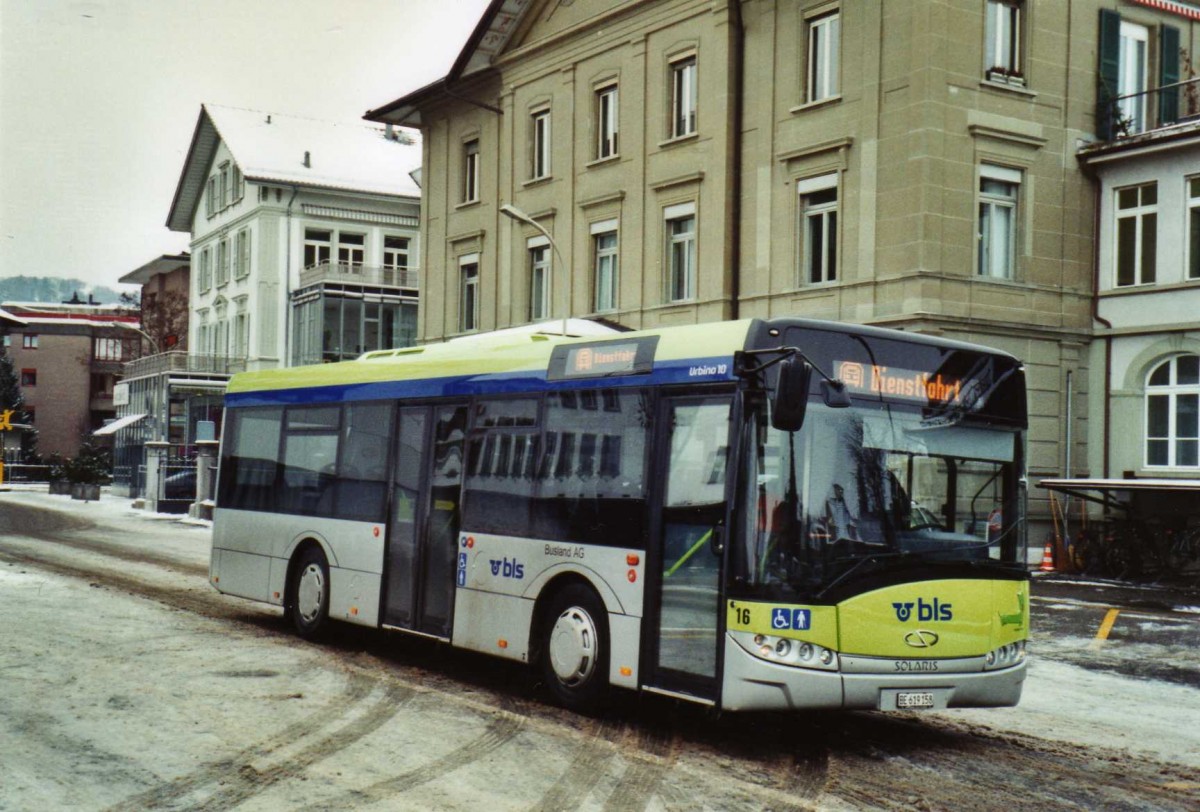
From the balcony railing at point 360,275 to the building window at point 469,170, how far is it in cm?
1783

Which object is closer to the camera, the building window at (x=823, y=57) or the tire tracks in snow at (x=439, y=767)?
the tire tracks in snow at (x=439, y=767)

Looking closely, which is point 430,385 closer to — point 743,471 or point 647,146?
point 743,471

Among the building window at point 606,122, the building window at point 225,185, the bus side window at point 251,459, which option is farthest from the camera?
the building window at point 225,185

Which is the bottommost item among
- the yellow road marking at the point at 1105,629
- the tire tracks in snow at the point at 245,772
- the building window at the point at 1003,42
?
the tire tracks in snow at the point at 245,772

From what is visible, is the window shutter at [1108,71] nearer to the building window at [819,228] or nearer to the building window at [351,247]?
the building window at [819,228]

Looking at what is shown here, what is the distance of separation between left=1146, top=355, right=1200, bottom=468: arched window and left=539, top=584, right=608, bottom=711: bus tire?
19.1m

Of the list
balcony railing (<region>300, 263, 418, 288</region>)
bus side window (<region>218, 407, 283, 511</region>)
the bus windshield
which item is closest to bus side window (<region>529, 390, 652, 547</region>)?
the bus windshield

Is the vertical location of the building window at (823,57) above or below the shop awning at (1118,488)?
above

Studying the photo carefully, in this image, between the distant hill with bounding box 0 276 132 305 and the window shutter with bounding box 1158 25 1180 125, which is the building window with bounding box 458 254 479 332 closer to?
the window shutter with bounding box 1158 25 1180 125

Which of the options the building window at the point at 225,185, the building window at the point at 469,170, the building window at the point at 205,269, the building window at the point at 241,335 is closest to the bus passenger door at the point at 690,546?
the building window at the point at 469,170

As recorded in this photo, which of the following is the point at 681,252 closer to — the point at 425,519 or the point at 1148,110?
the point at 1148,110

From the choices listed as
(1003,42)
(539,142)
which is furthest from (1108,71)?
(539,142)

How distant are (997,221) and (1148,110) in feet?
15.1

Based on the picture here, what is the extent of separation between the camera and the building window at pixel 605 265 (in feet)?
109
